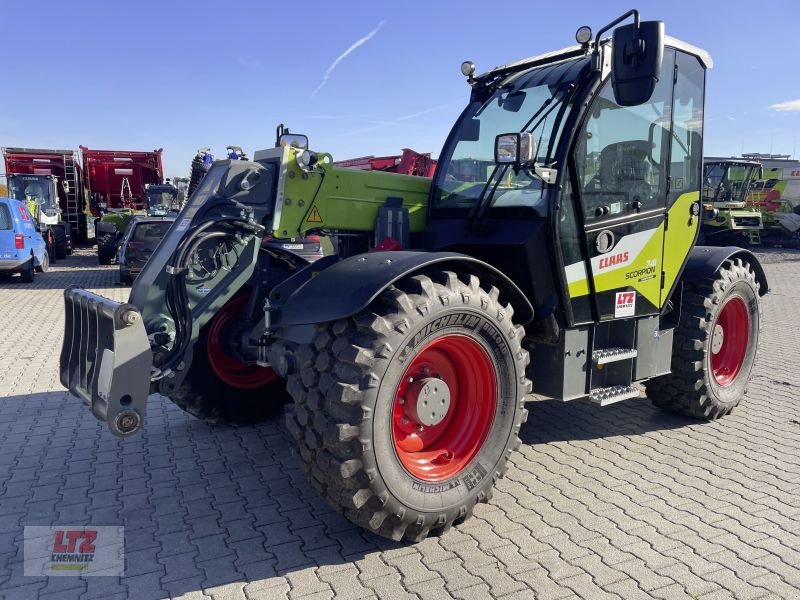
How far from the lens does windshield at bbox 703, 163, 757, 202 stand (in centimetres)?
2045

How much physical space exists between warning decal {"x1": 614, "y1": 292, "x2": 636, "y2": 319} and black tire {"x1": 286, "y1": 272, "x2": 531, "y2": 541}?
1346mm

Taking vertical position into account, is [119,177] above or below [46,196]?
above

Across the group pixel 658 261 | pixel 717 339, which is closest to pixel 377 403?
pixel 658 261

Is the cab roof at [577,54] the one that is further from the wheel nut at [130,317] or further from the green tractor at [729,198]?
the green tractor at [729,198]

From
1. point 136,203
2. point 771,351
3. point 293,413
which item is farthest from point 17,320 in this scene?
point 136,203

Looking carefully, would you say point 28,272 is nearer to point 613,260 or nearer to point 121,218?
point 121,218

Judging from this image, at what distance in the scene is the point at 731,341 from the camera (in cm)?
561

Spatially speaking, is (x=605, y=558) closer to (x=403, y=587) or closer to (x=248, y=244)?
(x=403, y=587)

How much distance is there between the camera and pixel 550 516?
360 centimetres

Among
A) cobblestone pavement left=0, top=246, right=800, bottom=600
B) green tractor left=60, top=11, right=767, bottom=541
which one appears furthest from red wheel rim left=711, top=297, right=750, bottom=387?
cobblestone pavement left=0, top=246, right=800, bottom=600

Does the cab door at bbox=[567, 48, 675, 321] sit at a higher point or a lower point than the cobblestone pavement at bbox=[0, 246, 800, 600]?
higher

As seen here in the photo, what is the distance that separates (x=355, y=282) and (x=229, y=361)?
1993 millimetres

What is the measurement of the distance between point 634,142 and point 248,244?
8.65 feet

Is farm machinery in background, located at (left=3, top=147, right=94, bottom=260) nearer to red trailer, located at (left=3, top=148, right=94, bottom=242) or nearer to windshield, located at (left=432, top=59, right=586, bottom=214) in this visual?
red trailer, located at (left=3, top=148, right=94, bottom=242)
